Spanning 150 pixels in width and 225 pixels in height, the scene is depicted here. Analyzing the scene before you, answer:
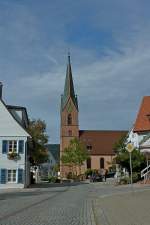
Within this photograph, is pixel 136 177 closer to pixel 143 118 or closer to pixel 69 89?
pixel 143 118

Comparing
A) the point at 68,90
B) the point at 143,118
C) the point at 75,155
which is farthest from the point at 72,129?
the point at 143,118

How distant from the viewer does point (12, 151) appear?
1821 inches

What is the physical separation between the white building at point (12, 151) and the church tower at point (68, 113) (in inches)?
2984

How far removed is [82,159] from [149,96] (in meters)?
28.4

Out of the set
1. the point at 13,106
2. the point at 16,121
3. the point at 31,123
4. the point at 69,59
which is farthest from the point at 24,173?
the point at 69,59

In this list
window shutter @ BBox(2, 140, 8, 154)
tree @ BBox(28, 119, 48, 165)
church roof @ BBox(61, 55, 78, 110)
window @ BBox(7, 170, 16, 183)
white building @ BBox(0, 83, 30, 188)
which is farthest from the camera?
church roof @ BBox(61, 55, 78, 110)

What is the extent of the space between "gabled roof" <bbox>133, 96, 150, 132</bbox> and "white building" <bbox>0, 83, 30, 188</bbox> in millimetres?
24151

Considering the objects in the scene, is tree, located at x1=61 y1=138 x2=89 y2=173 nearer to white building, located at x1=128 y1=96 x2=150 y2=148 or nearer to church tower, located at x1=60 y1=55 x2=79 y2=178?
church tower, located at x1=60 y1=55 x2=79 y2=178

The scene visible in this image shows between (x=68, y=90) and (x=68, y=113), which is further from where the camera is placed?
(x=68, y=113)

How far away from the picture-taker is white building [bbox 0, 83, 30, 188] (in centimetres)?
4535

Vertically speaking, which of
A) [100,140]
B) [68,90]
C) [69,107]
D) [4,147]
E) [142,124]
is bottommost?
[4,147]

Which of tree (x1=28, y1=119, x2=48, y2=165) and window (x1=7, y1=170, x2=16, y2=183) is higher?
tree (x1=28, y1=119, x2=48, y2=165)

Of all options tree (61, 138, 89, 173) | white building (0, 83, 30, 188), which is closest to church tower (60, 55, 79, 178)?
tree (61, 138, 89, 173)

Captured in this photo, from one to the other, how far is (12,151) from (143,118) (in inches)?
1073
